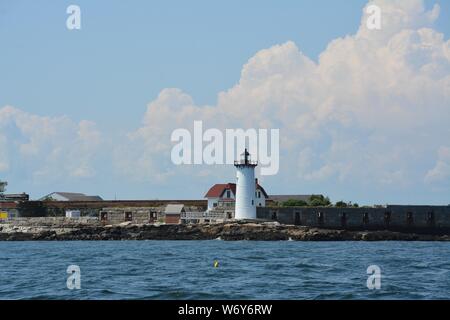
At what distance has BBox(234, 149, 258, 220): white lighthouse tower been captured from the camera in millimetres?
82000

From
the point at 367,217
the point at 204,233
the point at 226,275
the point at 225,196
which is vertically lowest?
the point at 226,275

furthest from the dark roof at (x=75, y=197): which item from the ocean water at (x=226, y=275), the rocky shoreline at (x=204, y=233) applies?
the ocean water at (x=226, y=275)

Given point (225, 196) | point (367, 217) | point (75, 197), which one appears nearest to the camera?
point (367, 217)

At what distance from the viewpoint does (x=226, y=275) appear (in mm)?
38875

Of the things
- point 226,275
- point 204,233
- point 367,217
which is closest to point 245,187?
point 204,233

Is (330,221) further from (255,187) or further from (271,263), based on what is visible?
(271,263)

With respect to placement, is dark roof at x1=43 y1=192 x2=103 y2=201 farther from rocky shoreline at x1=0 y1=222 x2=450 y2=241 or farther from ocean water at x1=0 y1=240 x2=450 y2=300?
ocean water at x1=0 y1=240 x2=450 y2=300

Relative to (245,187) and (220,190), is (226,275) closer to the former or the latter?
(245,187)

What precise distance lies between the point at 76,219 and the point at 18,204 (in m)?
10.5

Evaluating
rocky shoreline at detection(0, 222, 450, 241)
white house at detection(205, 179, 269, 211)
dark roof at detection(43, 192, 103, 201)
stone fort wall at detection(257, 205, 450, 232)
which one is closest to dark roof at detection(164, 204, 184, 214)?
white house at detection(205, 179, 269, 211)

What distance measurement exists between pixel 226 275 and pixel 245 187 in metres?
Result: 43.6

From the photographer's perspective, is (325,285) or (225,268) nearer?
(325,285)
